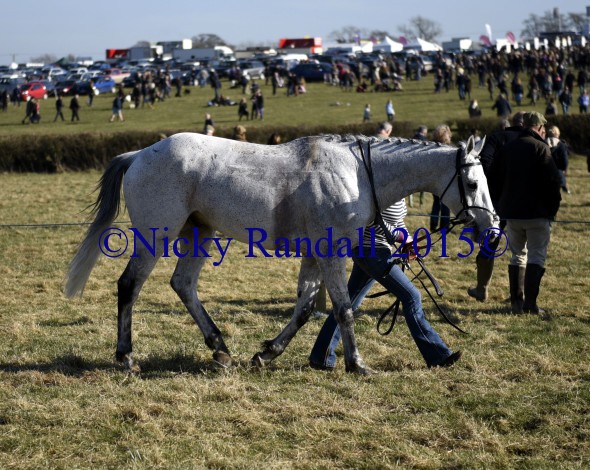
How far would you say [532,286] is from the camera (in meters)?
8.91

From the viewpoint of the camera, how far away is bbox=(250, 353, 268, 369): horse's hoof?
6.89 m

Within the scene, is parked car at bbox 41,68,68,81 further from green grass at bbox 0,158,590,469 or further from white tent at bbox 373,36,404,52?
green grass at bbox 0,158,590,469

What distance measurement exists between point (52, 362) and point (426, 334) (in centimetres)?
298

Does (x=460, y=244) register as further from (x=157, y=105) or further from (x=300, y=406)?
(x=157, y=105)

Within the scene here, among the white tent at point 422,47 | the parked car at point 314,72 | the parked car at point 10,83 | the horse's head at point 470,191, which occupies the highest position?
the horse's head at point 470,191

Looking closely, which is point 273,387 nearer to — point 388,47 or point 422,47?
point 388,47

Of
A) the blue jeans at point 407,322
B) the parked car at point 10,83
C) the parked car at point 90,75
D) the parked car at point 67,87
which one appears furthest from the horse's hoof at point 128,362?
the parked car at point 90,75

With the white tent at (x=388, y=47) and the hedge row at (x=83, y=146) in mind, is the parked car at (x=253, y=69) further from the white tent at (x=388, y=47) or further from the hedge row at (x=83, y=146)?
the hedge row at (x=83, y=146)

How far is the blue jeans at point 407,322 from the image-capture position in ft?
22.1

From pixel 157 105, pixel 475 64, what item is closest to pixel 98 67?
pixel 157 105

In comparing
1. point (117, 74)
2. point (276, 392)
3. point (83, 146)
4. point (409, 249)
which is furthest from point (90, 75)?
point (276, 392)

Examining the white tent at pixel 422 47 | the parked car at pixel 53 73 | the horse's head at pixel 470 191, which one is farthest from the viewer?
the white tent at pixel 422 47

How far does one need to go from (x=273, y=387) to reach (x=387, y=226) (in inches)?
62.6

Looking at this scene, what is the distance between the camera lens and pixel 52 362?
7.15m
